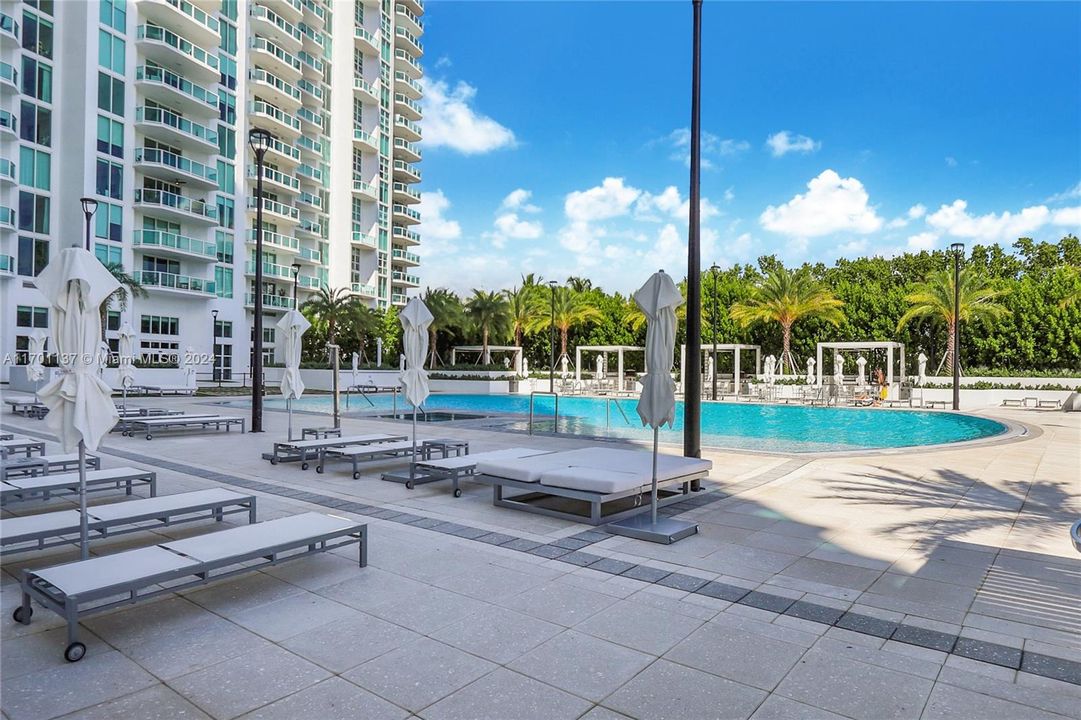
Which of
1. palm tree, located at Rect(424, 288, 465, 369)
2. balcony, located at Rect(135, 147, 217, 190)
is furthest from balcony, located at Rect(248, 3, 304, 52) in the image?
palm tree, located at Rect(424, 288, 465, 369)

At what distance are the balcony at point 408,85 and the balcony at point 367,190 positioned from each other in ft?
33.9

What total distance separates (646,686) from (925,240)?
53514 millimetres

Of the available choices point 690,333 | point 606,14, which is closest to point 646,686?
point 690,333

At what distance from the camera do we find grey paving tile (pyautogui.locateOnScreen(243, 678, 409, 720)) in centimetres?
309

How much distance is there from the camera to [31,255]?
35.2m

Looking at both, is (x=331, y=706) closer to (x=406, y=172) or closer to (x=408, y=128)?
(x=406, y=172)

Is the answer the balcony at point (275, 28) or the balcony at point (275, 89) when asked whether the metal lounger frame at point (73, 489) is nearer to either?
the balcony at point (275, 89)

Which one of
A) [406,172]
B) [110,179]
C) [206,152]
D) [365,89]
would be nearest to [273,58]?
[206,152]

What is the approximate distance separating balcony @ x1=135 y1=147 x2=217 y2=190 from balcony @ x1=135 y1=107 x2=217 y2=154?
3.22 feet

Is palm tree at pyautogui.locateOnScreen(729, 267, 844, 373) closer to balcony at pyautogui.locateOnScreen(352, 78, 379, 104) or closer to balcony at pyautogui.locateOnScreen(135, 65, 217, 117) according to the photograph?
balcony at pyautogui.locateOnScreen(352, 78, 379, 104)

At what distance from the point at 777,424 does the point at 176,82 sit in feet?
132

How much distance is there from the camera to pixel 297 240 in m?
50.7

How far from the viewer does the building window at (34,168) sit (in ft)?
114

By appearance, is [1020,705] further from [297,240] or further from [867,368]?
[297,240]
